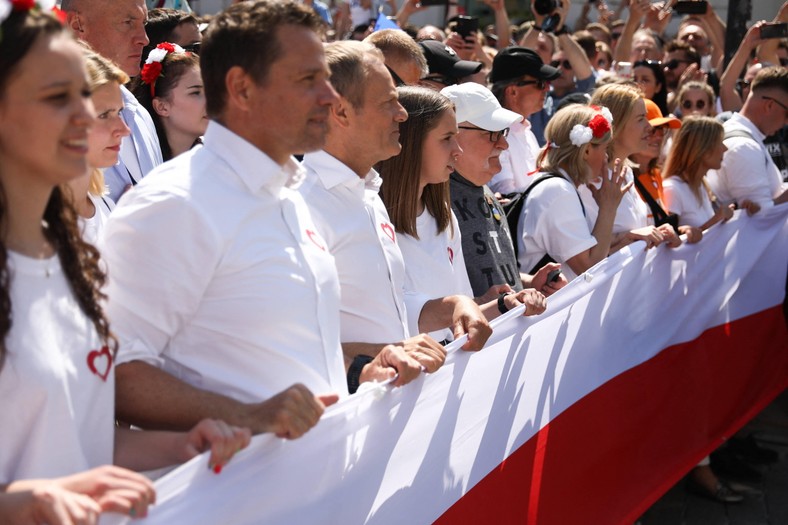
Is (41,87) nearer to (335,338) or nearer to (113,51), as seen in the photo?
(335,338)

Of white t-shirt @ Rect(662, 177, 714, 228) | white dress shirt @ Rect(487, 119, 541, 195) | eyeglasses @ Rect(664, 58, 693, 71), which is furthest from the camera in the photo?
eyeglasses @ Rect(664, 58, 693, 71)

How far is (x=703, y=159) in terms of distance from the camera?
5836 mm

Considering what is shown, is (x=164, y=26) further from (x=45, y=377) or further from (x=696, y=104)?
(x=696, y=104)

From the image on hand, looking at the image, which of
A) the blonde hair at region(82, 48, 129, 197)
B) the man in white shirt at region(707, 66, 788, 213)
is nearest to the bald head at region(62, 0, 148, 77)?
the blonde hair at region(82, 48, 129, 197)

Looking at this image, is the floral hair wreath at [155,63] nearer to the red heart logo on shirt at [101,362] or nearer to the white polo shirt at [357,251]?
the white polo shirt at [357,251]

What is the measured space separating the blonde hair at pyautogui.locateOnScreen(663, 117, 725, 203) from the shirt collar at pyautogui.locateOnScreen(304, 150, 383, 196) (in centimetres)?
339

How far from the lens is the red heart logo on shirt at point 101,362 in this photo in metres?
1.85

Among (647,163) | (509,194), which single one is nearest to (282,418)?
(509,194)

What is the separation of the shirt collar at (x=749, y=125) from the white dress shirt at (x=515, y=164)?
1.62 metres

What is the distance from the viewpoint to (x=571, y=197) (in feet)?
15.0

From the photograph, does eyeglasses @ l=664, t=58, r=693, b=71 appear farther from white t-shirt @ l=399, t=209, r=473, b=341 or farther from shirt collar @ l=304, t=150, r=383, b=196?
shirt collar @ l=304, t=150, r=383, b=196

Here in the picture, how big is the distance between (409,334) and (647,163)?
9.77 feet

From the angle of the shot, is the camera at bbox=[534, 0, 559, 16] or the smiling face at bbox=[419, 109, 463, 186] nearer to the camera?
the smiling face at bbox=[419, 109, 463, 186]

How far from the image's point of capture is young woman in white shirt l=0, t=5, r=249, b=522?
5.56 ft
